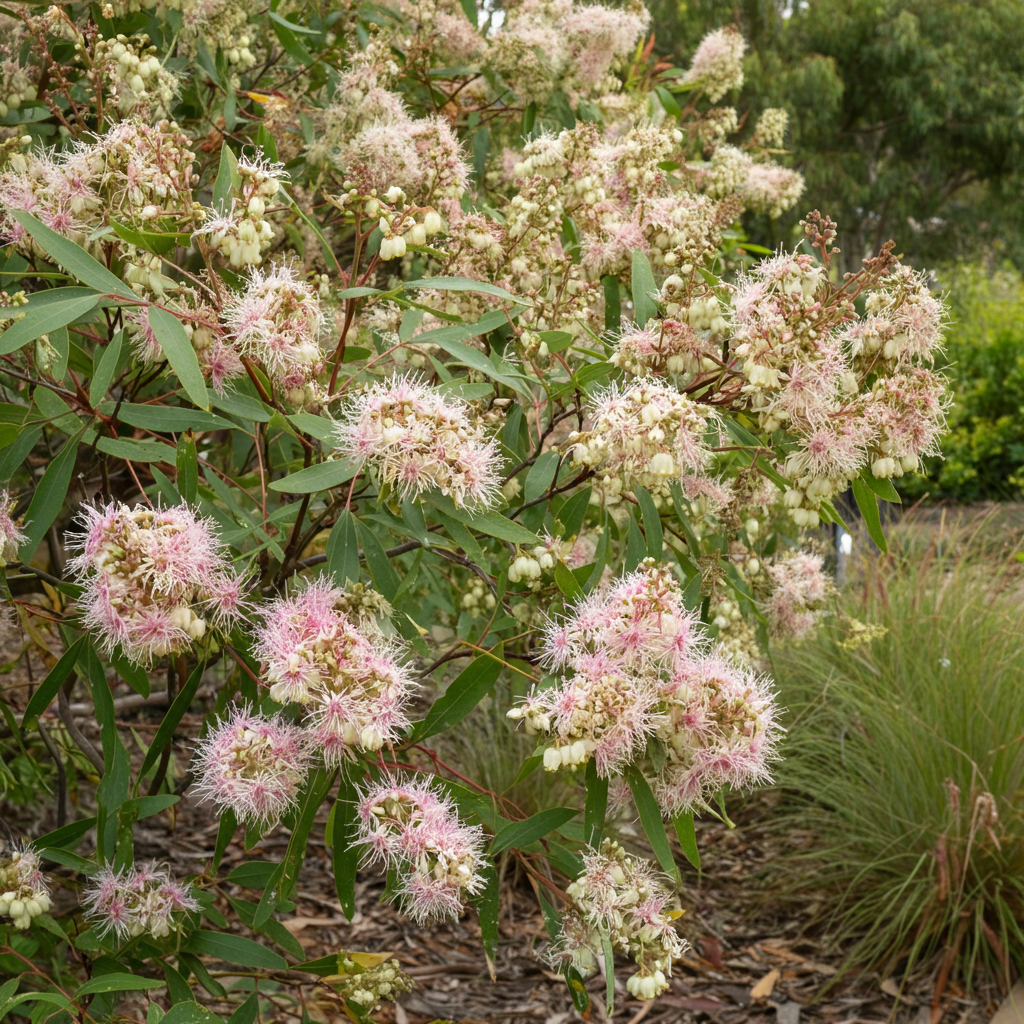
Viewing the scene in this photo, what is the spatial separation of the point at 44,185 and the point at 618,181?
3.86 feet

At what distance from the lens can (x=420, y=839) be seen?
1319mm

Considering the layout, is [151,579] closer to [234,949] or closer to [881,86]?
[234,949]

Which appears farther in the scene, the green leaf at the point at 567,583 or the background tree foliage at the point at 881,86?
the background tree foliage at the point at 881,86

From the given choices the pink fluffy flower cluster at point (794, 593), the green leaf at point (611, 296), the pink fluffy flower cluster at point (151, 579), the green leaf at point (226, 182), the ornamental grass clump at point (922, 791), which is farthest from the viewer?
the ornamental grass clump at point (922, 791)

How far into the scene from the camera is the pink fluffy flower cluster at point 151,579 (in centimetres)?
123

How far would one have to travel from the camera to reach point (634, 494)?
1.65 m

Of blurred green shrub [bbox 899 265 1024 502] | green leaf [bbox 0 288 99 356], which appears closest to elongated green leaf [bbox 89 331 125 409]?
green leaf [bbox 0 288 99 356]

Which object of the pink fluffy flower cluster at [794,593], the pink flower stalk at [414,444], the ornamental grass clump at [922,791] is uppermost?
the pink flower stalk at [414,444]

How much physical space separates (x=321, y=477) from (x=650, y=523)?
576 mm

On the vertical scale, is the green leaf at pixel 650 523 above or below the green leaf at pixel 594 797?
above

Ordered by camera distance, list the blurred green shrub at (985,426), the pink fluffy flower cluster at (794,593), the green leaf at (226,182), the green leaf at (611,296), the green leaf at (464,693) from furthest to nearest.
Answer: the blurred green shrub at (985,426)
the pink fluffy flower cluster at (794,593)
the green leaf at (611,296)
the green leaf at (464,693)
the green leaf at (226,182)

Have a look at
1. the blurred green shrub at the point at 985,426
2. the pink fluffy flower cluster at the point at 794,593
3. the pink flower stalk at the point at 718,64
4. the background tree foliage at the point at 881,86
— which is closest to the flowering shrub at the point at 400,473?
the pink fluffy flower cluster at the point at 794,593

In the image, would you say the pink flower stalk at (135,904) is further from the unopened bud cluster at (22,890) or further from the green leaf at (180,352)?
the green leaf at (180,352)

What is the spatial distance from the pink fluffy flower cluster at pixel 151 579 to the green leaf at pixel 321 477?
0.13m
